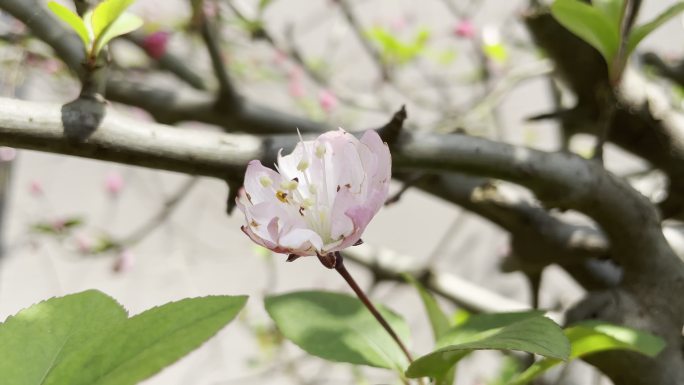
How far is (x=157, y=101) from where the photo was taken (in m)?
0.77

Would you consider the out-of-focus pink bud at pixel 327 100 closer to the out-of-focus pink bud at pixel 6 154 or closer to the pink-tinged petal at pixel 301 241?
the out-of-focus pink bud at pixel 6 154

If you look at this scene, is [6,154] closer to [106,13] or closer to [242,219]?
[242,219]

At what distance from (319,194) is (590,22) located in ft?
0.63

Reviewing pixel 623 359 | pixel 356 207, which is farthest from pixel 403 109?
pixel 623 359

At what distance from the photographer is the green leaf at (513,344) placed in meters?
0.25

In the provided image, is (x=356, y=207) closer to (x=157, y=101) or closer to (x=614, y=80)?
(x=614, y=80)

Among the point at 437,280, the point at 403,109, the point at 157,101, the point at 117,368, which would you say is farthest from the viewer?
the point at 437,280

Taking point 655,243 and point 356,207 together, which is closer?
point 356,207

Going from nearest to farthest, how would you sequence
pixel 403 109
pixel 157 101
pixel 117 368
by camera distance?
pixel 117 368 < pixel 403 109 < pixel 157 101

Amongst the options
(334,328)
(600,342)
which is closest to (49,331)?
(334,328)

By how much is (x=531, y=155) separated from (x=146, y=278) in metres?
1.60

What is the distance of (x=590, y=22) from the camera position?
1.20 feet

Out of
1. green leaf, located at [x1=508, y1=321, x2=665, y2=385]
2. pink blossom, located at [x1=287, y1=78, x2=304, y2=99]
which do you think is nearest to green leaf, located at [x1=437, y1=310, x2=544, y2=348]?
green leaf, located at [x1=508, y1=321, x2=665, y2=385]

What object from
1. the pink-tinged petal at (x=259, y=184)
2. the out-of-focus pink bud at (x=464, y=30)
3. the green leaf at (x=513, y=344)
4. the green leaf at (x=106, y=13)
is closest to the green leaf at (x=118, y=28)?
the green leaf at (x=106, y=13)
